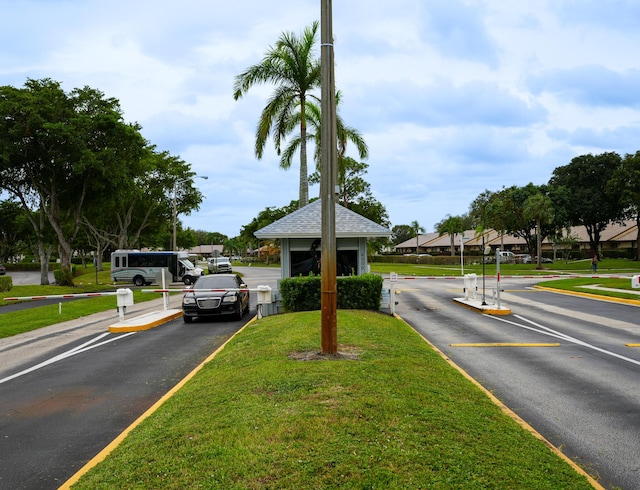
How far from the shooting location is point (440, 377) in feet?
24.6

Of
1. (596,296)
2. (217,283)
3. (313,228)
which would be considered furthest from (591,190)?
(217,283)

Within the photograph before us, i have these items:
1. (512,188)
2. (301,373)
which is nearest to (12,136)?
(301,373)

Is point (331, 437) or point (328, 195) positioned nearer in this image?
point (331, 437)

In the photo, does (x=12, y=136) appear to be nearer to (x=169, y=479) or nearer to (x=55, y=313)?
(x=55, y=313)

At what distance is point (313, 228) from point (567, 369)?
10.7 m

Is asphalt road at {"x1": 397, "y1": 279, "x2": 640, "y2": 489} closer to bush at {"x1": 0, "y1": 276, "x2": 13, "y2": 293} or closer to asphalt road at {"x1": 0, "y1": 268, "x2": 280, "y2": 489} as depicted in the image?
asphalt road at {"x1": 0, "y1": 268, "x2": 280, "y2": 489}

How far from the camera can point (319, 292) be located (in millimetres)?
16219

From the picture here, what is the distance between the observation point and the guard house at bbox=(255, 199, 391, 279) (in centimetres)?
1867

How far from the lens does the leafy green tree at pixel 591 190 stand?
2628 inches

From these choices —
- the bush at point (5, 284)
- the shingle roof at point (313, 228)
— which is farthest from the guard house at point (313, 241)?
the bush at point (5, 284)

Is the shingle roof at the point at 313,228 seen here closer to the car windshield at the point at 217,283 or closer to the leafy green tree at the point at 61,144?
the car windshield at the point at 217,283

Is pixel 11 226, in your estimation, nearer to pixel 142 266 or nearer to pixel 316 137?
pixel 142 266

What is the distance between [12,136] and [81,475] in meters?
30.0

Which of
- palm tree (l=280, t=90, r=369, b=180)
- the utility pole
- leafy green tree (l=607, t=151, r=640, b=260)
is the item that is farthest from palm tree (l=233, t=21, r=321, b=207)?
leafy green tree (l=607, t=151, r=640, b=260)
